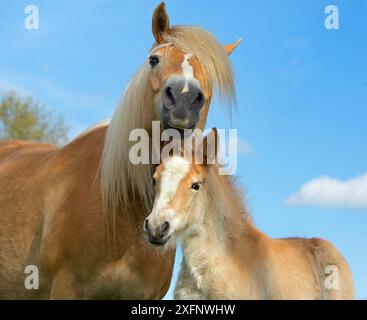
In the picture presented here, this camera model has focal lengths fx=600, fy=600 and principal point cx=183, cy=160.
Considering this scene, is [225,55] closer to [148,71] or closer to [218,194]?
[148,71]

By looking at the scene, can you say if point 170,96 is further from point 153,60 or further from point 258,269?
point 258,269

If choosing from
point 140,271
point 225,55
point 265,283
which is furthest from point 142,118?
point 265,283

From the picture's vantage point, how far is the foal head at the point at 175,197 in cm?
501

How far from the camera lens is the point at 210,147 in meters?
5.61

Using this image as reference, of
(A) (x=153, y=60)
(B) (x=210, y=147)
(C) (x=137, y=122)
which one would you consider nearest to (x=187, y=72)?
(A) (x=153, y=60)

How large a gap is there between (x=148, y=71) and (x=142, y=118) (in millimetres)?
434

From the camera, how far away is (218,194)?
575 cm

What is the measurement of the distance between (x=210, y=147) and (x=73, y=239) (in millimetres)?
1533

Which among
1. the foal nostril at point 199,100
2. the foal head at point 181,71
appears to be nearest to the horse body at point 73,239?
the foal head at point 181,71

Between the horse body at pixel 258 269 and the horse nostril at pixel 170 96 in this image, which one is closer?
the horse nostril at pixel 170 96

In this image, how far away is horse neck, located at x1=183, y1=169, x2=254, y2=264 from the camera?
552 centimetres

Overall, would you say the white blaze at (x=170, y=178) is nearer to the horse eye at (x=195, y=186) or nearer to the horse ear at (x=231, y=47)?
the horse eye at (x=195, y=186)

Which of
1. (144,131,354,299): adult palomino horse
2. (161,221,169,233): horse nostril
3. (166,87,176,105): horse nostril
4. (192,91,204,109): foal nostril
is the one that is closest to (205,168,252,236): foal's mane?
(144,131,354,299): adult palomino horse

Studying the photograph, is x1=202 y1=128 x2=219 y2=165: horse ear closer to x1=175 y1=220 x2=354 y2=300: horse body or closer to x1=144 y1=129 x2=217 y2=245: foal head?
x1=144 y1=129 x2=217 y2=245: foal head
